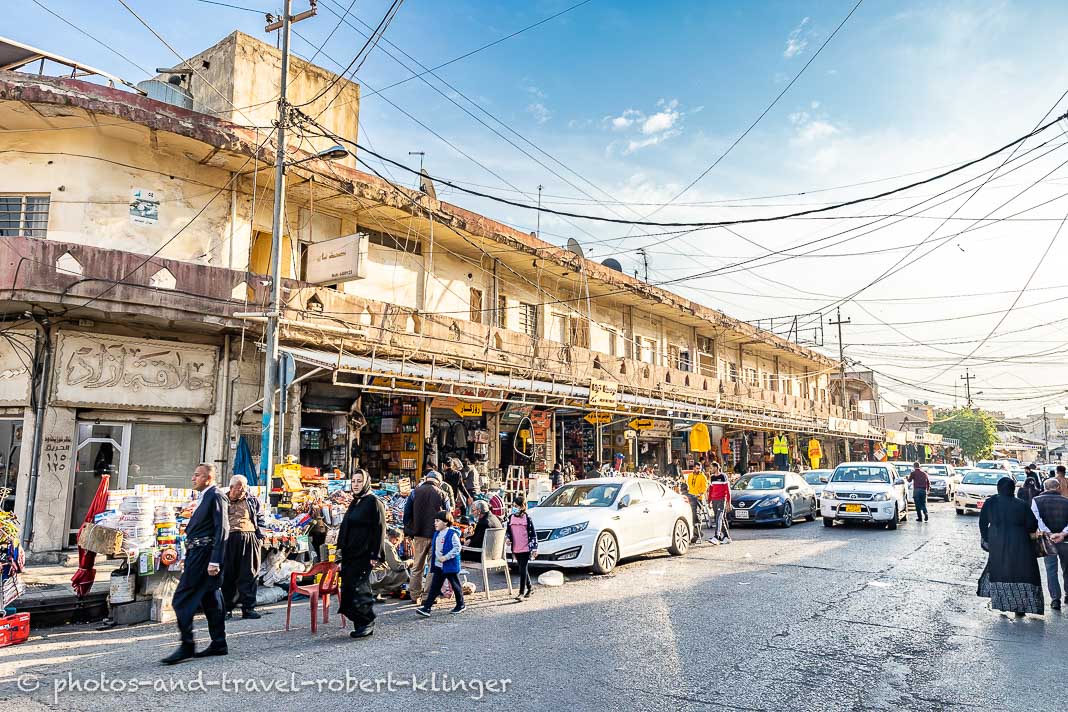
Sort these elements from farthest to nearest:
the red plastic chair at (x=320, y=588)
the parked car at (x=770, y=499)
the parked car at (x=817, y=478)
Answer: the parked car at (x=817, y=478) < the parked car at (x=770, y=499) < the red plastic chair at (x=320, y=588)

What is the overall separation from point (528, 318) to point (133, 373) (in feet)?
39.6

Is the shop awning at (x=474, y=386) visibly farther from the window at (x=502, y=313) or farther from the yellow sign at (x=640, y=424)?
the window at (x=502, y=313)

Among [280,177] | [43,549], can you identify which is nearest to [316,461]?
[43,549]

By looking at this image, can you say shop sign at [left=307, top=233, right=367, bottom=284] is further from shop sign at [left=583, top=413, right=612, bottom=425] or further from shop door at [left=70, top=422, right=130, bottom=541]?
shop sign at [left=583, top=413, right=612, bottom=425]

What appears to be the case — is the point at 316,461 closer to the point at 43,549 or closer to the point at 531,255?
the point at 43,549

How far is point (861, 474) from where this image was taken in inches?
797

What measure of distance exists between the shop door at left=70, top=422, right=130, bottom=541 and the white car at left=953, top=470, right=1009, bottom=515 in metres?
24.6

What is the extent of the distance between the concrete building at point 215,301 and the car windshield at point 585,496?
139 inches

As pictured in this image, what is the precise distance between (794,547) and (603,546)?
213 inches

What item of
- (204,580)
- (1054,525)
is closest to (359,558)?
(204,580)

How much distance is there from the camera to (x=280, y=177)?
40.7 ft

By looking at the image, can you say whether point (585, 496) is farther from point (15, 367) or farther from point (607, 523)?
point (15, 367)

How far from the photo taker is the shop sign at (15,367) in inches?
503

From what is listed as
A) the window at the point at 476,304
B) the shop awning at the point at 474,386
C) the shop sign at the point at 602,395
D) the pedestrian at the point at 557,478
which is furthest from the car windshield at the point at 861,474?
the window at the point at 476,304
